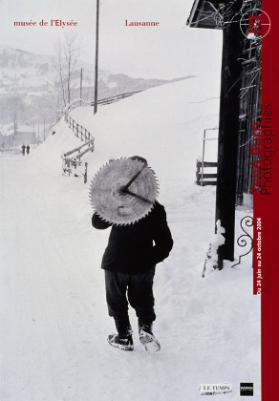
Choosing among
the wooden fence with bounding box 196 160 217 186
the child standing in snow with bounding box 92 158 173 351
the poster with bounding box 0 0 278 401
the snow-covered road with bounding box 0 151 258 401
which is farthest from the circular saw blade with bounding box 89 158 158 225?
the wooden fence with bounding box 196 160 217 186

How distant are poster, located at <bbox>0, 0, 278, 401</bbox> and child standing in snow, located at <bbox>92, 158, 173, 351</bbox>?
20 cm

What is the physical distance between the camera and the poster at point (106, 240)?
3508 millimetres

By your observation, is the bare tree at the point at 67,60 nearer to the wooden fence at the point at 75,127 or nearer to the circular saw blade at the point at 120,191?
the circular saw blade at the point at 120,191

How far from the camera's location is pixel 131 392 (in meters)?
3.20

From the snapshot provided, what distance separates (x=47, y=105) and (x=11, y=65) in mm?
1448

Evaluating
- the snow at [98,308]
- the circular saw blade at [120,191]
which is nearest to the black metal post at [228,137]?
the snow at [98,308]

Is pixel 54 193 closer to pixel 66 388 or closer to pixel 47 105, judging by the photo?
pixel 47 105

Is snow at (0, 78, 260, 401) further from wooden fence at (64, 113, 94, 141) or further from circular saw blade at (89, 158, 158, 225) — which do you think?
wooden fence at (64, 113, 94, 141)

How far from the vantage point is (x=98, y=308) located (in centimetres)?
425

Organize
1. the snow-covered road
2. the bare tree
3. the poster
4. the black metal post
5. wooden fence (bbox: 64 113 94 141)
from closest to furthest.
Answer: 1. the snow-covered road
2. the poster
3. the bare tree
4. the black metal post
5. wooden fence (bbox: 64 113 94 141)

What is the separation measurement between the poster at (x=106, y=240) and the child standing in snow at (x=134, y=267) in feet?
0.66

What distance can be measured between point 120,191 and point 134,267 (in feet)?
2.36

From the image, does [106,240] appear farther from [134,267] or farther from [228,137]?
[228,137]

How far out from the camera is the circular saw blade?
11.0 ft
